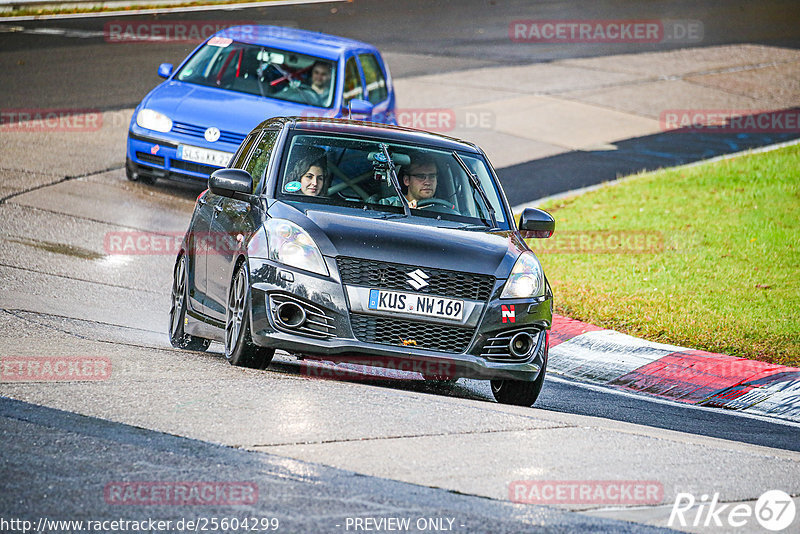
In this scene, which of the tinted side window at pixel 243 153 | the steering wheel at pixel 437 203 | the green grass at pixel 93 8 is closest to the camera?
the steering wheel at pixel 437 203

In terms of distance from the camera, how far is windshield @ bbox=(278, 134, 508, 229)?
27.2ft

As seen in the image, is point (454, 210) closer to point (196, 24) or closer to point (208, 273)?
point (208, 273)

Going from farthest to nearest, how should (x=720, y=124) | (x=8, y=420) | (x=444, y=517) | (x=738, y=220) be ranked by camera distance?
(x=720, y=124) → (x=738, y=220) → (x=8, y=420) → (x=444, y=517)

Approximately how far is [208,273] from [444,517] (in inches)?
156

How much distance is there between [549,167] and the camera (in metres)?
18.7

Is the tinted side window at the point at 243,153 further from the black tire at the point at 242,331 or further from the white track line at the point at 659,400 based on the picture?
the white track line at the point at 659,400

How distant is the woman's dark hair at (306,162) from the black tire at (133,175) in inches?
270

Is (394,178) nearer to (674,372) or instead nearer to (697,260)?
(674,372)

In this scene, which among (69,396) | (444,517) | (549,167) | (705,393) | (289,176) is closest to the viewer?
(444,517)

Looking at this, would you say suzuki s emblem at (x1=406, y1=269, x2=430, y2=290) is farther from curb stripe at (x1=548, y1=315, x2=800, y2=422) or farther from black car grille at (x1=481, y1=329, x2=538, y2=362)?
curb stripe at (x1=548, y1=315, x2=800, y2=422)

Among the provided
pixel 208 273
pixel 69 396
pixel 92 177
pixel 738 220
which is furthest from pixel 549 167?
pixel 69 396

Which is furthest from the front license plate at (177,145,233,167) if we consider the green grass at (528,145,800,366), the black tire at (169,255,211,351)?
the black tire at (169,255,211,351)

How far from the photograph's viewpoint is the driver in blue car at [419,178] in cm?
848

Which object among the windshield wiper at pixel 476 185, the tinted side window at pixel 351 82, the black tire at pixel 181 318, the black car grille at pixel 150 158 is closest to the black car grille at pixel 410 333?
the windshield wiper at pixel 476 185
